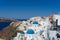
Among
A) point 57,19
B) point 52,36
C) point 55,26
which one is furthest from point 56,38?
point 57,19

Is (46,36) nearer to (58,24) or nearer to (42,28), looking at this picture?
(42,28)

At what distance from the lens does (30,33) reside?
33.1 m

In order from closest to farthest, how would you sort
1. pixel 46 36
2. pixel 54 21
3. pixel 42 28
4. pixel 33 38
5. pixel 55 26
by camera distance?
pixel 33 38 < pixel 46 36 < pixel 42 28 < pixel 55 26 < pixel 54 21

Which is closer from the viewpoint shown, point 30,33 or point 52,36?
point 30,33

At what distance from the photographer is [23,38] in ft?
112

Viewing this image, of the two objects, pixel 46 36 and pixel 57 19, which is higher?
pixel 57 19

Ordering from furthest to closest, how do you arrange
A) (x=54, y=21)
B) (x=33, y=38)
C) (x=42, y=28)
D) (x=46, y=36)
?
(x=54, y=21) → (x=42, y=28) → (x=46, y=36) → (x=33, y=38)

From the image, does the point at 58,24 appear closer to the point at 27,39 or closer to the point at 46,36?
the point at 46,36

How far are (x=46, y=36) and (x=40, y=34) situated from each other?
112 centimetres

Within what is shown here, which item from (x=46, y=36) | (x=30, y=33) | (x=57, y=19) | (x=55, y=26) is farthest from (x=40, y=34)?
(x=57, y=19)

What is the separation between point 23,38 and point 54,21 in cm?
1595

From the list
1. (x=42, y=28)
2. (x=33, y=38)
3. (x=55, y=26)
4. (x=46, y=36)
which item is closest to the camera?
(x=33, y=38)

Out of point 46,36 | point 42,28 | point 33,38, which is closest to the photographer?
point 33,38

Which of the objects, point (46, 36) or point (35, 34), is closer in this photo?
point (35, 34)
